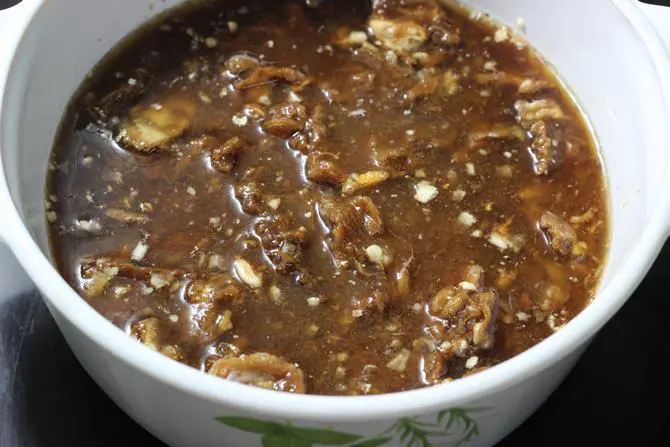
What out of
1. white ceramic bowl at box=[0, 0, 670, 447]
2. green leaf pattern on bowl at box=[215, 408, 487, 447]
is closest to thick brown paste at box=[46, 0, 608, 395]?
white ceramic bowl at box=[0, 0, 670, 447]

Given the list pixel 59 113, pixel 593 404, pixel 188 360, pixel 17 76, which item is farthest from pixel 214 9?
pixel 593 404

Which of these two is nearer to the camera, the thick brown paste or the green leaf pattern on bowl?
the green leaf pattern on bowl

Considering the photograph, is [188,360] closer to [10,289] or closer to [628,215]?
[10,289]

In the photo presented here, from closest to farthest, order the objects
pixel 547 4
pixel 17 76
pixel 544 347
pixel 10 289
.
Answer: pixel 544 347
pixel 17 76
pixel 10 289
pixel 547 4

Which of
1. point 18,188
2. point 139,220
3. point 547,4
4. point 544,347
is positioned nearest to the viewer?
point 544,347

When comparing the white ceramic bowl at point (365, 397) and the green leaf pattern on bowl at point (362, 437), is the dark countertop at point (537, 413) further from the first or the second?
the green leaf pattern on bowl at point (362, 437)

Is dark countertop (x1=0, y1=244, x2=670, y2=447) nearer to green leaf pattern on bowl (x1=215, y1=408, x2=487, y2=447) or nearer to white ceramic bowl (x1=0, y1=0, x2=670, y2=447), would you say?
white ceramic bowl (x1=0, y1=0, x2=670, y2=447)

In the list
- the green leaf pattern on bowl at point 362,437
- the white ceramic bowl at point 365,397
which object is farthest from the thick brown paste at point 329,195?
the green leaf pattern on bowl at point 362,437
